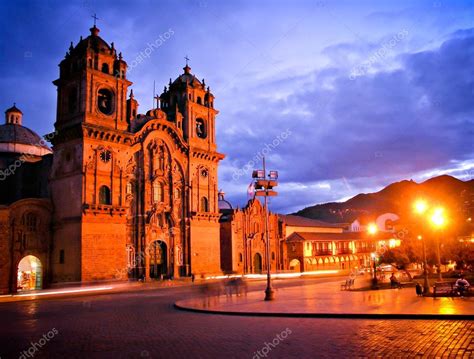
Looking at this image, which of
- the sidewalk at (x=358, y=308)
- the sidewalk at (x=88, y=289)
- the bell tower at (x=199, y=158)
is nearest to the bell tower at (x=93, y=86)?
the bell tower at (x=199, y=158)

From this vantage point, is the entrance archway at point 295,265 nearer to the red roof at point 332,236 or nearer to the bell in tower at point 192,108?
the red roof at point 332,236

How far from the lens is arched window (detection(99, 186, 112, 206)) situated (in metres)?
43.4

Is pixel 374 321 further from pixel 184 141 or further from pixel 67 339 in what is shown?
pixel 184 141

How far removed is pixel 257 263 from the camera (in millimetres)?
64500

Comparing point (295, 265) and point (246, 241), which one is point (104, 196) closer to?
point (246, 241)

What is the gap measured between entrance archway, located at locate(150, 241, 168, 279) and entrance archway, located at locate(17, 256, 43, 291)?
1160 centimetres

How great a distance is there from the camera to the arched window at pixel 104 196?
4344 centimetres

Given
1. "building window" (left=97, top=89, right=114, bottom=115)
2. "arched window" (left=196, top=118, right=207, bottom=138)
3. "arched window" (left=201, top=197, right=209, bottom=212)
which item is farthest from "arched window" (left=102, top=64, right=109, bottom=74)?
"arched window" (left=201, top=197, right=209, bottom=212)

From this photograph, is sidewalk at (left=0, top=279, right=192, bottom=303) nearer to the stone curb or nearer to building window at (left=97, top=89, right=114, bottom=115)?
building window at (left=97, top=89, right=114, bottom=115)

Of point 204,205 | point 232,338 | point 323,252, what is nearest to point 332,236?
point 323,252

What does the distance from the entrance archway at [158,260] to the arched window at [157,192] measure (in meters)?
4.92

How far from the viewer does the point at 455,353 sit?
9953 mm

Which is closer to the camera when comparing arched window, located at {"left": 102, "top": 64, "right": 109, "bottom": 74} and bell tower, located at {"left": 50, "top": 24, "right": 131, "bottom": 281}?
bell tower, located at {"left": 50, "top": 24, "right": 131, "bottom": 281}

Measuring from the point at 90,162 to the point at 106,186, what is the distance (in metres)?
2.97
